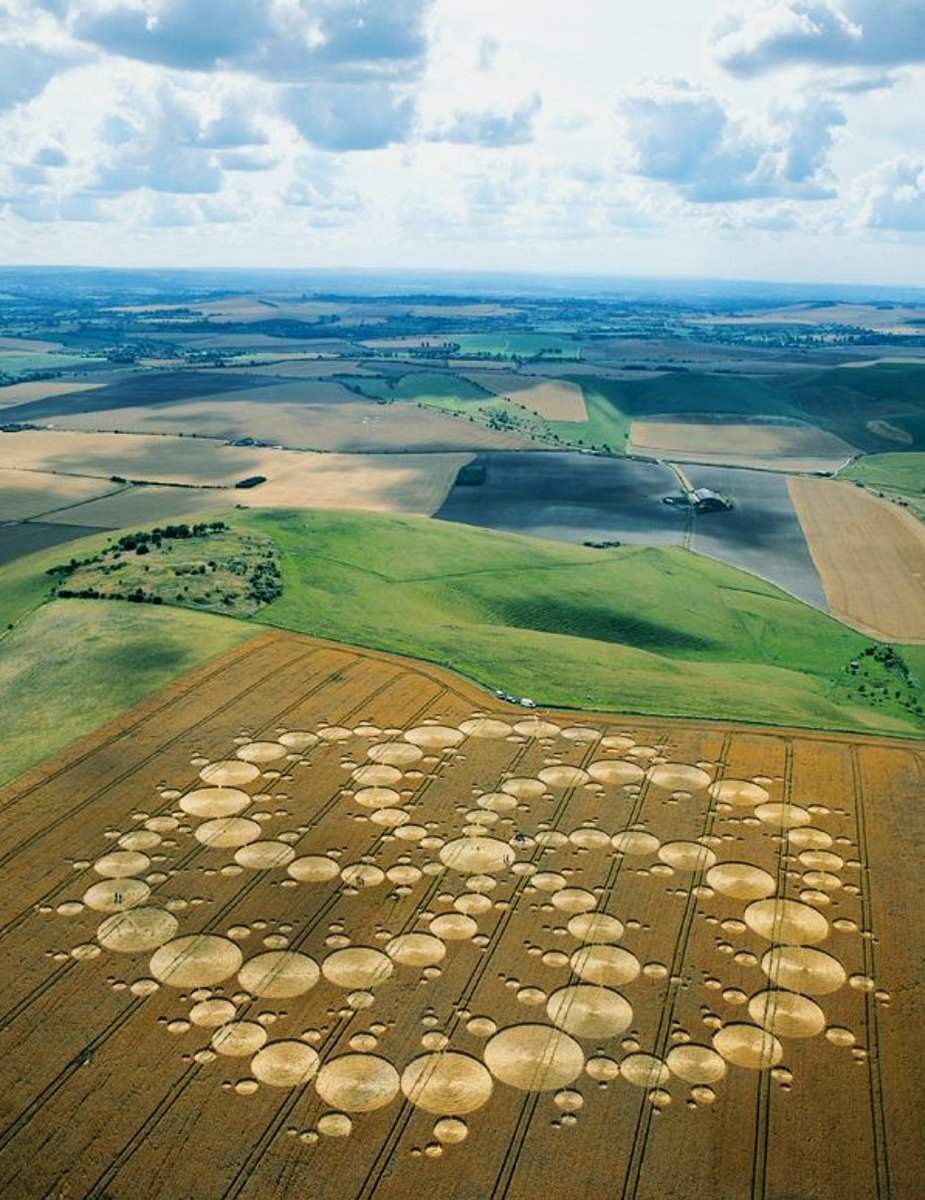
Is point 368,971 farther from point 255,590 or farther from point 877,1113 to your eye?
point 255,590

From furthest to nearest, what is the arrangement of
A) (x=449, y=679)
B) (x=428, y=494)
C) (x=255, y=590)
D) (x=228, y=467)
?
(x=228, y=467) → (x=428, y=494) → (x=255, y=590) → (x=449, y=679)

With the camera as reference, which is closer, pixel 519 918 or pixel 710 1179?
pixel 710 1179

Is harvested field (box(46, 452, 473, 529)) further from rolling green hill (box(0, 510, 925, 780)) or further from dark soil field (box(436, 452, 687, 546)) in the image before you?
rolling green hill (box(0, 510, 925, 780))

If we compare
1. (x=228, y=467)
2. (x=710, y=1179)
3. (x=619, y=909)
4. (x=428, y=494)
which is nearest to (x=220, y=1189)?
(x=710, y=1179)

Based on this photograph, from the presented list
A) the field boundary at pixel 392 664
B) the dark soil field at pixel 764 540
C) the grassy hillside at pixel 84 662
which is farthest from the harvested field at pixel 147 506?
the dark soil field at pixel 764 540

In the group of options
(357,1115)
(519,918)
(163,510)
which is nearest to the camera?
(357,1115)

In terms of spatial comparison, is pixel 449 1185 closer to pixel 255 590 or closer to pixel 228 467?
pixel 255 590

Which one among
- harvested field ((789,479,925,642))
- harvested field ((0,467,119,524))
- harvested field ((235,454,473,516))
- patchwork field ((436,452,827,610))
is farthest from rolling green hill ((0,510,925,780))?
harvested field ((0,467,119,524))
